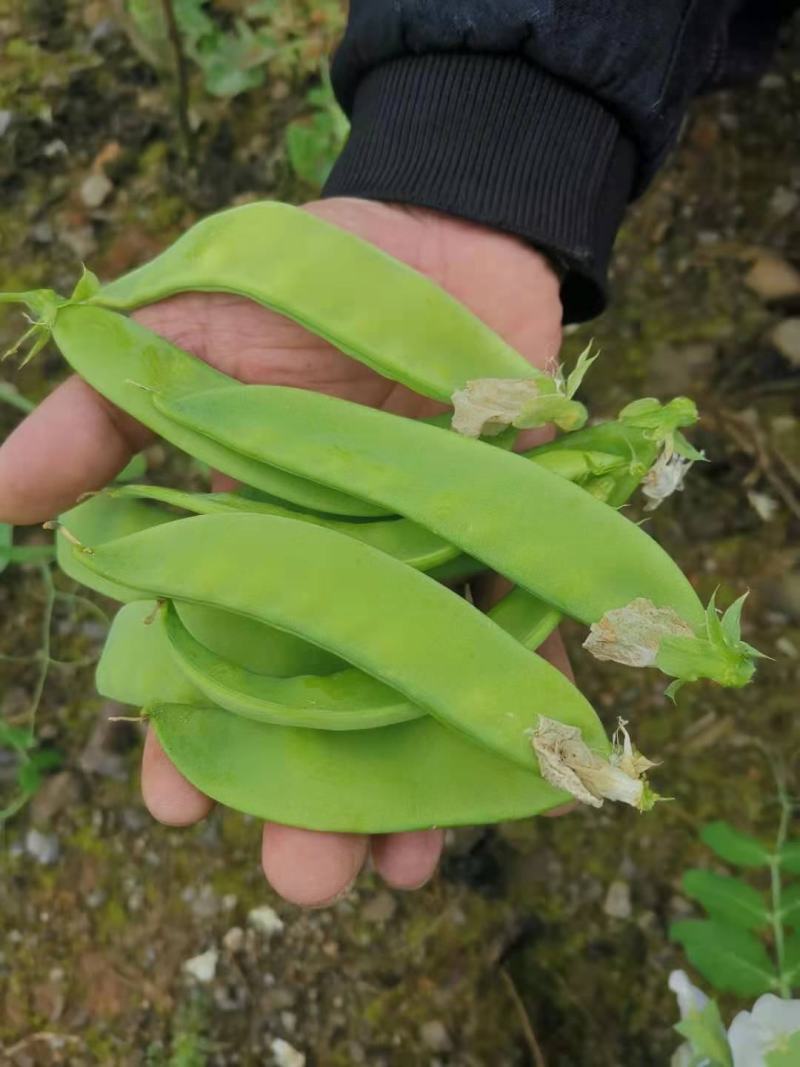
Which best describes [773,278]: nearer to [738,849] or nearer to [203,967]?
[738,849]

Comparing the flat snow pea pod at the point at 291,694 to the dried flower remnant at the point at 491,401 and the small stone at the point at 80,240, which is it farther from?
the small stone at the point at 80,240

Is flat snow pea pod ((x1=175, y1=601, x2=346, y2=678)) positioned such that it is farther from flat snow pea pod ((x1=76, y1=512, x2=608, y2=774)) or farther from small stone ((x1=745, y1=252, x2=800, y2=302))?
small stone ((x1=745, y1=252, x2=800, y2=302))

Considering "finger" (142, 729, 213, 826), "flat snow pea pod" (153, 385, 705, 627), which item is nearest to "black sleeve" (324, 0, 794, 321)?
"flat snow pea pod" (153, 385, 705, 627)

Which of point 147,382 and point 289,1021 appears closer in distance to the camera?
point 147,382

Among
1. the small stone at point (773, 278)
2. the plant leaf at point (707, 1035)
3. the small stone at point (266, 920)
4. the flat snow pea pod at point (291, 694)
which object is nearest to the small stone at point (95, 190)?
the flat snow pea pod at point (291, 694)

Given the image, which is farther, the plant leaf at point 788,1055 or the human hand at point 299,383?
the human hand at point 299,383

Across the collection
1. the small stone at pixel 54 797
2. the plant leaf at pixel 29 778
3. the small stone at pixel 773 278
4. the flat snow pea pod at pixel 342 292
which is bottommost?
the small stone at pixel 54 797

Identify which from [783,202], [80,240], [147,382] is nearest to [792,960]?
[147,382]
